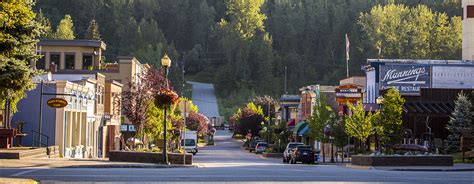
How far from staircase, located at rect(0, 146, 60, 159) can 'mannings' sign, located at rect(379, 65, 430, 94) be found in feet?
104

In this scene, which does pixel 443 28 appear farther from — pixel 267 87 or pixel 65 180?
pixel 65 180

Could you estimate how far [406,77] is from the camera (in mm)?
73062

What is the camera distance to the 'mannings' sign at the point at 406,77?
7294 cm

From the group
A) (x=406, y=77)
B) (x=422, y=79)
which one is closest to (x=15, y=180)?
(x=406, y=77)

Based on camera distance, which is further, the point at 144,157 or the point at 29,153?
the point at 144,157

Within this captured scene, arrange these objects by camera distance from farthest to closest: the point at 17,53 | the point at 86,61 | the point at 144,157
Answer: the point at 86,61 < the point at 144,157 < the point at 17,53

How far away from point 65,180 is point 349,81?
64.0m

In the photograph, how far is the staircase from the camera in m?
38.9

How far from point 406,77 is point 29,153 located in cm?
3974

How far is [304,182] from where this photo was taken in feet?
87.4

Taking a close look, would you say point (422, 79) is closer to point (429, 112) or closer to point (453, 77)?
point (453, 77)

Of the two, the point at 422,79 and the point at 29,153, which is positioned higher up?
the point at 422,79

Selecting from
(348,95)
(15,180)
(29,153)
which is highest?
(348,95)

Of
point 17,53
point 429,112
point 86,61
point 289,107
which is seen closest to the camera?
point 17,53
